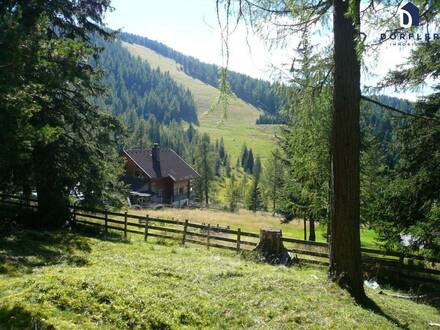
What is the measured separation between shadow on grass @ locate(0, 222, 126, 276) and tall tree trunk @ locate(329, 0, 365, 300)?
6.53m

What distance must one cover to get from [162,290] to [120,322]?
1.82 m

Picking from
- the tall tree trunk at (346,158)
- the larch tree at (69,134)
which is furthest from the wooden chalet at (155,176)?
the tall tree trunk at (346,158)

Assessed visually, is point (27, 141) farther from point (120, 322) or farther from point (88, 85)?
point (88, 85)

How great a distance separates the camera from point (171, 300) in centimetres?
723

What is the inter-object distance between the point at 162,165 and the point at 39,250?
167 ft

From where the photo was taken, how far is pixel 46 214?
1834 cm

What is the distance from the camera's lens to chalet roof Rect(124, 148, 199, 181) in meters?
60.7

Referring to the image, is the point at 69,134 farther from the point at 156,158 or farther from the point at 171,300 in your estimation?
the point at 156,158

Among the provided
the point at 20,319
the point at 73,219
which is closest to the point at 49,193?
the point at 73,219

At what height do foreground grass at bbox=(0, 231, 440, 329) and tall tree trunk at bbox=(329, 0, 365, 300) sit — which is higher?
tall tree trunk at bbox=(329, 0, 365, 300)

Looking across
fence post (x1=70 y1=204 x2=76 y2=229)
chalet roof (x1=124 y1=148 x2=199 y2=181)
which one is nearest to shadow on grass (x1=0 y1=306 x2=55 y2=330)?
fence post (x1=70 y1=204 x2=76 y2=229)

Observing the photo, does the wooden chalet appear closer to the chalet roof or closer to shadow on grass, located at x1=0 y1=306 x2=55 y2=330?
the chalet roof

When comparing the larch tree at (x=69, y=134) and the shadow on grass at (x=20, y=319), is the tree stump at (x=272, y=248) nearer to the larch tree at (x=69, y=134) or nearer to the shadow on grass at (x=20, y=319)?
the larch tree at (x=69, y=134)

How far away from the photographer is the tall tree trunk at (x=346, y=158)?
816cm
